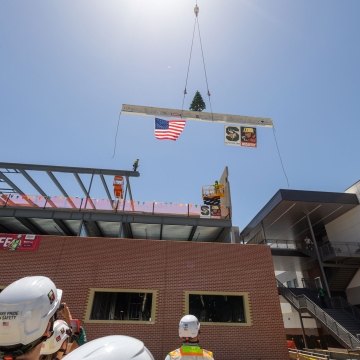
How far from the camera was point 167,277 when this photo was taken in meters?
13.9

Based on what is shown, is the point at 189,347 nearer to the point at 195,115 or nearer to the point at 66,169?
the point at 66,169

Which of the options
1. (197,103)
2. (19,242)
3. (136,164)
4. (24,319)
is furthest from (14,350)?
(136,164)

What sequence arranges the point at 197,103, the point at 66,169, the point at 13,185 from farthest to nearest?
the point at 13,185
the point at 66,169
the point at 197,103

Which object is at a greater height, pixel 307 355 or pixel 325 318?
pixel 325 318

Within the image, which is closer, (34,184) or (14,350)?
(14,350)

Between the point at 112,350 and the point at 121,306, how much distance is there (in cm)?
1316

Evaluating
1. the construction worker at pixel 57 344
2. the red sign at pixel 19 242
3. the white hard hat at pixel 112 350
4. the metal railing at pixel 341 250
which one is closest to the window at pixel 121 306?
the red sign at pixel 19 242

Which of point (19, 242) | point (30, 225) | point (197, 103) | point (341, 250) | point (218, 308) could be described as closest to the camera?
point (218, 308)

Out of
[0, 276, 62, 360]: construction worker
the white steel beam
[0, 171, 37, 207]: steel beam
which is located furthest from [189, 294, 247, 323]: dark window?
[0, 171, 37, 207]: steel beam

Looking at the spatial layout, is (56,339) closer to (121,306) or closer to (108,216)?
(121,306)

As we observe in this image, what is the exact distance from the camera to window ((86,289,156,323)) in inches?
505

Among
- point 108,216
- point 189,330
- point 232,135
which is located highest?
point 232,135

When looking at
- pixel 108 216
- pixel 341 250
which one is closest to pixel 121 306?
pixel 108 216

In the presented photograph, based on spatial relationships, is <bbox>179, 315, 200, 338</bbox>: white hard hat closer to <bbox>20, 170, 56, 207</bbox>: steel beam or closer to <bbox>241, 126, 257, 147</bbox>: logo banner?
<bbox>241, 126, 257, 147</bbox>: logo banner
